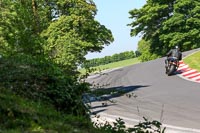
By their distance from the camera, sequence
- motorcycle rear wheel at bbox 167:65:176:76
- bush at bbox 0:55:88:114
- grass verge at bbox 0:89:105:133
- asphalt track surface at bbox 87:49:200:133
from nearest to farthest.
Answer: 1. grass verge at bbox 0:89:105:133
2. bush at bbox 0:55:88:114
3. asphalt track surface at bbox 87:49:200:133
4. motorcycle rear wheel at bbox 167:65:176:76

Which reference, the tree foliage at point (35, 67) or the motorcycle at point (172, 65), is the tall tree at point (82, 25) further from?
the tree foliage at point (35, 67)

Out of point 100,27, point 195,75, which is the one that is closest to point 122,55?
point 100,27

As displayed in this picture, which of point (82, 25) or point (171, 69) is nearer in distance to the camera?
point (171, 69)

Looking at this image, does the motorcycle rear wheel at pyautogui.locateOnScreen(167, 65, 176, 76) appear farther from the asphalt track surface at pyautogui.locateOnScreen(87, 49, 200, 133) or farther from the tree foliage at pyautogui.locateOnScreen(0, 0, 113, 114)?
the tree foliage at pyautogui.locateOnScreen(0, 0, 113, 114)

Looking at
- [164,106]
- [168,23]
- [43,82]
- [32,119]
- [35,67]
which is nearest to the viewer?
[32,119]

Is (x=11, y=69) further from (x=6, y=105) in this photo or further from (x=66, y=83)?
(x=6, y=105)

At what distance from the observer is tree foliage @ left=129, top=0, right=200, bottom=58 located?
52.7m

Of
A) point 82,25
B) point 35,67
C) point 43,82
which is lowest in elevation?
point 43,82

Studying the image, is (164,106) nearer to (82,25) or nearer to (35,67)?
(35,67)

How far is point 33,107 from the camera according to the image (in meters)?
4.98


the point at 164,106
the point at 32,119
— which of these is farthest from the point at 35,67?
the point at 164,106

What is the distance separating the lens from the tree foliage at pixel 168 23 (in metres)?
52.7

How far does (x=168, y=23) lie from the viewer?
5309 centimetres

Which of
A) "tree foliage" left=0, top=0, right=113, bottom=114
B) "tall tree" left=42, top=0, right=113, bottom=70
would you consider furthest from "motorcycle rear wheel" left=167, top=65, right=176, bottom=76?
"tree foliage" left=0, top=0, right=113, bottom=114
